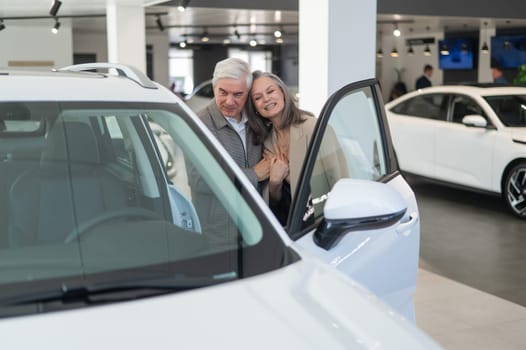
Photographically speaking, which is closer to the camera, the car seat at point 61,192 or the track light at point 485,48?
the car seat at point 61,192

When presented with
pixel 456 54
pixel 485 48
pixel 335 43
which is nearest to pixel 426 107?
pixel 335 43

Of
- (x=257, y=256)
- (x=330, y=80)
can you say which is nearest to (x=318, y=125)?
(x=257, y=256)

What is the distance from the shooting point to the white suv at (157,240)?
1.63 m

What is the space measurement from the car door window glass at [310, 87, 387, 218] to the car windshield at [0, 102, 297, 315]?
546 mm

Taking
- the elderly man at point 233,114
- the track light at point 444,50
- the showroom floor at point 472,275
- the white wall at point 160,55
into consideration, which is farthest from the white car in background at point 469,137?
the white wall at point 160,55

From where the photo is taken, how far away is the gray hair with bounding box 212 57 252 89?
131 inches

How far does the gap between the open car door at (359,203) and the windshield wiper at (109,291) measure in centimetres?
52

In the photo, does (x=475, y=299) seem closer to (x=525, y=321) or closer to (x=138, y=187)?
(x=525, y=321)

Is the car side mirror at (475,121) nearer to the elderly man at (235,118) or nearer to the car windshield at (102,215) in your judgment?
the elderly man at (235,118)

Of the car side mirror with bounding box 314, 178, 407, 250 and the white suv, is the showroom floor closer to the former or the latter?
the white suv

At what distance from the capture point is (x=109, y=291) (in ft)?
5.75

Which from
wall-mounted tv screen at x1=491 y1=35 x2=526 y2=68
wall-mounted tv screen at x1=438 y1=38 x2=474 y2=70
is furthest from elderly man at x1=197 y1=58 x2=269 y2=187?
wall-mounted tv screen at x1=438 y1=38 x2=474 y2=70

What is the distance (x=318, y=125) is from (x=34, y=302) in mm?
1277

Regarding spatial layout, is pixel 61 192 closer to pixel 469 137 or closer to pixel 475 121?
pixel 475 121
